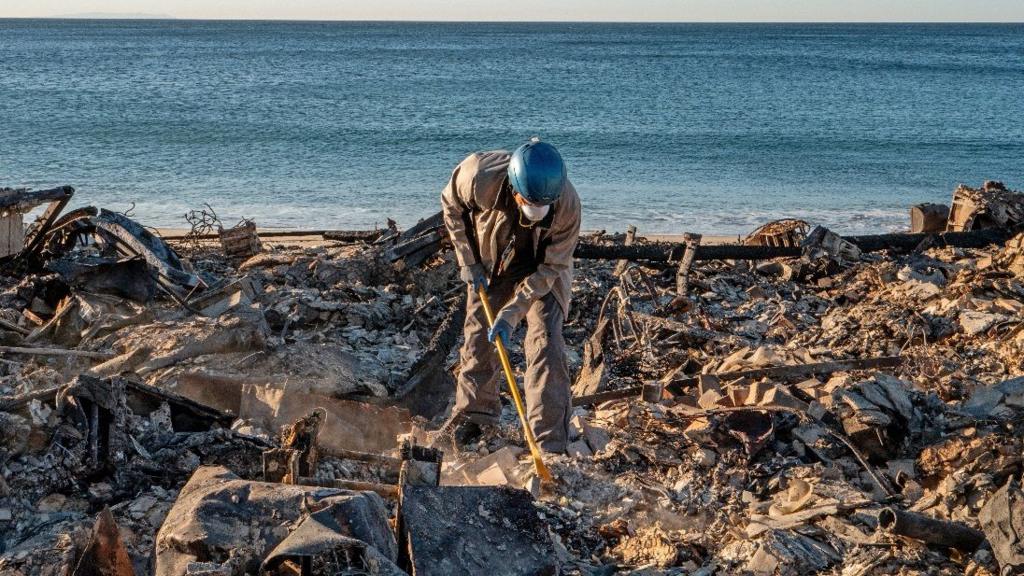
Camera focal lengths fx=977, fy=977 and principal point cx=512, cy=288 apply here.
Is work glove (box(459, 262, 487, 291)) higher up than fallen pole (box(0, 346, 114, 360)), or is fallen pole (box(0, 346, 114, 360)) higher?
work glove (box(459, 262, 487, 291))

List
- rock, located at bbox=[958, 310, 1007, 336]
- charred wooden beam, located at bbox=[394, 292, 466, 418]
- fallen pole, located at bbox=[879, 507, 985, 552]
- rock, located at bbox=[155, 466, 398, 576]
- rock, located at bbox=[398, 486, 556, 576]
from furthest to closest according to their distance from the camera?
1. rock, located at bbox=[958, 310, 1007, 336]
2. charred wooden beam, located at bbox=[394, 292, 466, 418]
3. fallen pole, located at bbox=[879, 507, 985, 552]
4. rock, located at bbox=[398, 486, 556, 576]
5. rock, located at bbox=[155, 466, 398, 576]

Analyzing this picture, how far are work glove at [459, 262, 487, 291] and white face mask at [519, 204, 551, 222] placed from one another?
0.62 meters

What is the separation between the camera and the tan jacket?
5.06m

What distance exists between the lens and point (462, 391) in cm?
558

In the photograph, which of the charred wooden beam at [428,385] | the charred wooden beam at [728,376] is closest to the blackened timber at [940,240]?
the charred wooden beam at [728,376]

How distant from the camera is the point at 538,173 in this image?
4660 mm

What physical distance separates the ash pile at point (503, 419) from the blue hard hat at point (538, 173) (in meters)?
1.33

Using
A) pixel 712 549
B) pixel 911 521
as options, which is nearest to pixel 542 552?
pixel 712 549

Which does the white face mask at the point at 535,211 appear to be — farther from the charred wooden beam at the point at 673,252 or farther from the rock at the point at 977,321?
the rock at the point at 977,321

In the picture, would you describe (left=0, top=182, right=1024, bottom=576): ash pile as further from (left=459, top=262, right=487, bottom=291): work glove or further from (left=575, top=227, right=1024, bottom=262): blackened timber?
(left=459, top=262, right=487, bottom=291): work glove

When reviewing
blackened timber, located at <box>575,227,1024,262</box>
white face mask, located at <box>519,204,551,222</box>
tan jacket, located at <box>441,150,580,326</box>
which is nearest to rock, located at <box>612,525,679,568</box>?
tan jacket, located at <box>441,150,580,326</box>

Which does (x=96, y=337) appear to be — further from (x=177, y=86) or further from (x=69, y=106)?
(x=177, y=86)

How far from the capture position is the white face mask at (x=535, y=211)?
4.86 meters

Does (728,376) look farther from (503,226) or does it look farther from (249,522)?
(249,522)
